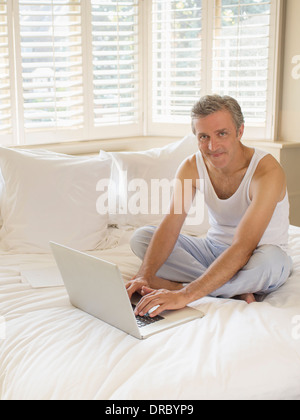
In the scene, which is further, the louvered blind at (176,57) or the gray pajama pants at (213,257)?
the louvered blind at (176,57)

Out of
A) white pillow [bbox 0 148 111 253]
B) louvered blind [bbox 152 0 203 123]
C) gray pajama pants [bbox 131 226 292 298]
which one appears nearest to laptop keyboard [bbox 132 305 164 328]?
gray pajama pants [bbox 131 226 292 298]

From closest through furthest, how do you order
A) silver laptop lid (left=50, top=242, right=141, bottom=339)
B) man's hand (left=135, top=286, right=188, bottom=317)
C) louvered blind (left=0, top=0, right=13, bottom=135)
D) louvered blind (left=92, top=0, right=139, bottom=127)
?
silver laptop lid (left=50, top=242, right=141, bottom=339)
man's hand (left=135, top=286, right=188, bottom=317)
louvered blind (left=0, top=0, right=13, bottom=135)
louvered blind (left=92, top=0, right=139, bottom=127)

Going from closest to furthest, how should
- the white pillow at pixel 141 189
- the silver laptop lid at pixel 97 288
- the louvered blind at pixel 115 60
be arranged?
the silver laptop lid at pixel 97 288, the white pillow at pixel 141 189, the louvered blind at pixel 115 60

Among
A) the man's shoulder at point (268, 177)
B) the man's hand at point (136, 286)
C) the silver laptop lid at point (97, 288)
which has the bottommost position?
the man's hand at point (136, 286)

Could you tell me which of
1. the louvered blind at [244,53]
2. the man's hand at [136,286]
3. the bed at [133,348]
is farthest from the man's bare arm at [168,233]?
the louvered blind at [244,53]

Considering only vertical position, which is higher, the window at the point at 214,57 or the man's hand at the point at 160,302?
the window at the point at 214,57

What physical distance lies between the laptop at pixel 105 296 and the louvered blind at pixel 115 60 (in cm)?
163

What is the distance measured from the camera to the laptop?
1440 mm

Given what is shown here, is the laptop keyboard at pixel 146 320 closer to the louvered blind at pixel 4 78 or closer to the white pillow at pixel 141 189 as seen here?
the white pillow at pixel 141 189

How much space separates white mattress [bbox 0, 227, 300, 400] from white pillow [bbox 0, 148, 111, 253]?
62 cm

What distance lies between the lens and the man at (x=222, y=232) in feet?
5.68

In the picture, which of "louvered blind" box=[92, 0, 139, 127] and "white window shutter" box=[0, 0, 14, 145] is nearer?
"white window shutter" box=[0, 0, 14, 145]

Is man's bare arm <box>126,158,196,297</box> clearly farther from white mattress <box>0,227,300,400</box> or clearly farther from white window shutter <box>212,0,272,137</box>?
white window shutter <box>212,0,272,137</box>

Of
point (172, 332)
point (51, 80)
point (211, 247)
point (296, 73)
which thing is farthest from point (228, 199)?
point (51, 80)
